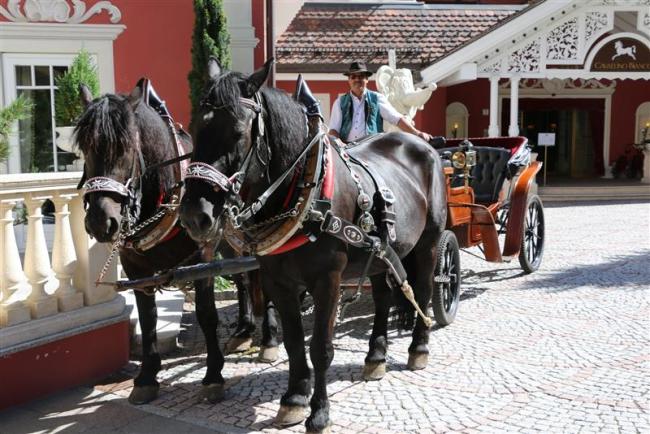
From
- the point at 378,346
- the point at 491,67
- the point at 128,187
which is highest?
the point at 491,67

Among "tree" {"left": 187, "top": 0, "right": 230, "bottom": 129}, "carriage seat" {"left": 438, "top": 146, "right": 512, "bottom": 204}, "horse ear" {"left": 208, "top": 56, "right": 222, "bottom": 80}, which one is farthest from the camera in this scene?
"tree" {"left": 187, "top": 0, "right": 230, "bottom": 129}

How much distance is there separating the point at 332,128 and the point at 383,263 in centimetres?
203

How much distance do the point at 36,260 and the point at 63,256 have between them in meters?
0.23

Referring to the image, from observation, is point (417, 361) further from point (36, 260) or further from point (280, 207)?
point (36, 260)

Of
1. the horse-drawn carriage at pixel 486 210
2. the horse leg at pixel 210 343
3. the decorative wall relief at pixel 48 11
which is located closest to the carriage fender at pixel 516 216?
the horse-drawn carriage at pixel 486 210

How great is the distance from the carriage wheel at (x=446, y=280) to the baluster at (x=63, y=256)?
2748 millimetres

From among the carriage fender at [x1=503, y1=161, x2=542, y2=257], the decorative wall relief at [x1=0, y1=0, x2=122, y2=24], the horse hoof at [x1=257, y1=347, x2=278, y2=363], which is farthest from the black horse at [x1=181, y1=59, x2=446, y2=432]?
the decorative wall relief at [x1=0, y1=0, x2=122, y2=24]

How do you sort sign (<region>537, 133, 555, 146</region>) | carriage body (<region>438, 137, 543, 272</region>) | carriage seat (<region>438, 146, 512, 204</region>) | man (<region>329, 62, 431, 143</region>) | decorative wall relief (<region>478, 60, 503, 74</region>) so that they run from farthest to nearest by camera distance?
1. sign (<region>537, 133, 555, 146</region>)
2. decorative wall relief (<region>478, 60, 503, 74</region>)
3. carriage seat (<region>438, 146, 512, 204</region>)
4. carriage body (<region>438, 137, 543, 272</region>)
5. man (<region>329, 62, 431, 143</region>)

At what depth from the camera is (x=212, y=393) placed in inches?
161

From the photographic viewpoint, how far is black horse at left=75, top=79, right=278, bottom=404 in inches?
139

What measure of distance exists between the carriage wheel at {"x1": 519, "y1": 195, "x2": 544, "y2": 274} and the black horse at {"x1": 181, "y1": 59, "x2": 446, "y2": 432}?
3681 millimetres

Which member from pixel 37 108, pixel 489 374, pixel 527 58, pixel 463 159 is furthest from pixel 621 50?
pixel 489 374

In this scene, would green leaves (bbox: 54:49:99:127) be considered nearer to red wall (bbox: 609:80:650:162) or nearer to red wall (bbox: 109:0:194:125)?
red wall (bbox: 109:0:194:125)

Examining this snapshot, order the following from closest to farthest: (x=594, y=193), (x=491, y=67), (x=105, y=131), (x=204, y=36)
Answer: (x=105, y=131) < (x=204, y=36) < (x=491, y=67) < (x=594, y=193)
